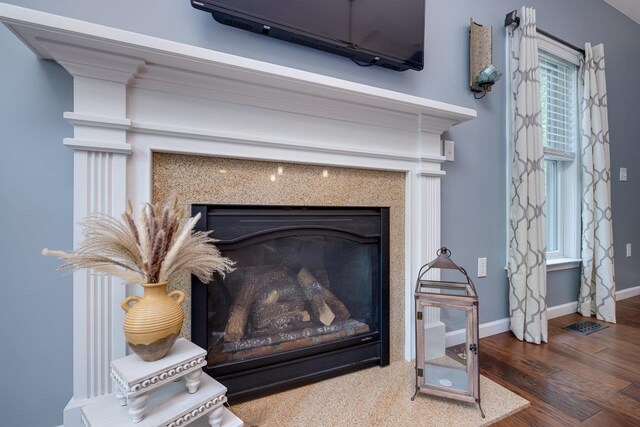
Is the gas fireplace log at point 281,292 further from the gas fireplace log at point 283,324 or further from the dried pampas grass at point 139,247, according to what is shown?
the dried pampas grass at point 139,247

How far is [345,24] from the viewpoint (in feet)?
4.56

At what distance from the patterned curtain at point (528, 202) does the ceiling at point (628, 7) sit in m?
1.45

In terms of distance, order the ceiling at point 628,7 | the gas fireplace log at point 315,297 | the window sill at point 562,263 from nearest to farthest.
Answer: the gas fireplace log at point 315,297 < the window sill at point 562,263 < the ceiling at point 628,7

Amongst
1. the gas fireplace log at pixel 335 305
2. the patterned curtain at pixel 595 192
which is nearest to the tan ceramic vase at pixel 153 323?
the gas fireplace log at pixel 335 305

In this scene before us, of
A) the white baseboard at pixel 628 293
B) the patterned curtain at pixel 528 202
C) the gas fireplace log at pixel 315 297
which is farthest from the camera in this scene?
the white baseboard at pixel 628 293

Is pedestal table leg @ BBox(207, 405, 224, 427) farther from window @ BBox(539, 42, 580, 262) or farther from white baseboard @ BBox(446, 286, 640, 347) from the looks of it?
window @ BBox(539, 42, 580, 262)

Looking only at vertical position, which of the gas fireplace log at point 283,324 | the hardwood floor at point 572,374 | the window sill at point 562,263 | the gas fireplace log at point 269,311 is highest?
the window sill at point 562,263

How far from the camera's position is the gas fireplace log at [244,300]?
50.4 inches

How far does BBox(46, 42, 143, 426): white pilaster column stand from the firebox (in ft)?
0.90

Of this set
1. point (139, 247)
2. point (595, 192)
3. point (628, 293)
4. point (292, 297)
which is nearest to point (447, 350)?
point (292, 297)

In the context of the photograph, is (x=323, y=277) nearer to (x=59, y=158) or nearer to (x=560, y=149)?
Answer: (x=59, y=158)

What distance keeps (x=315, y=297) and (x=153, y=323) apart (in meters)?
0.80

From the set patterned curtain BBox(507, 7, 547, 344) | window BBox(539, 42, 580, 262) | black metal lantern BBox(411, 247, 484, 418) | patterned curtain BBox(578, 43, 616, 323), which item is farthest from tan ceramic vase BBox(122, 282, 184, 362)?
patterned curtain BBox(578, 43, 616, 323)

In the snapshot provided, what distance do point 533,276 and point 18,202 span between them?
8.21 feet
